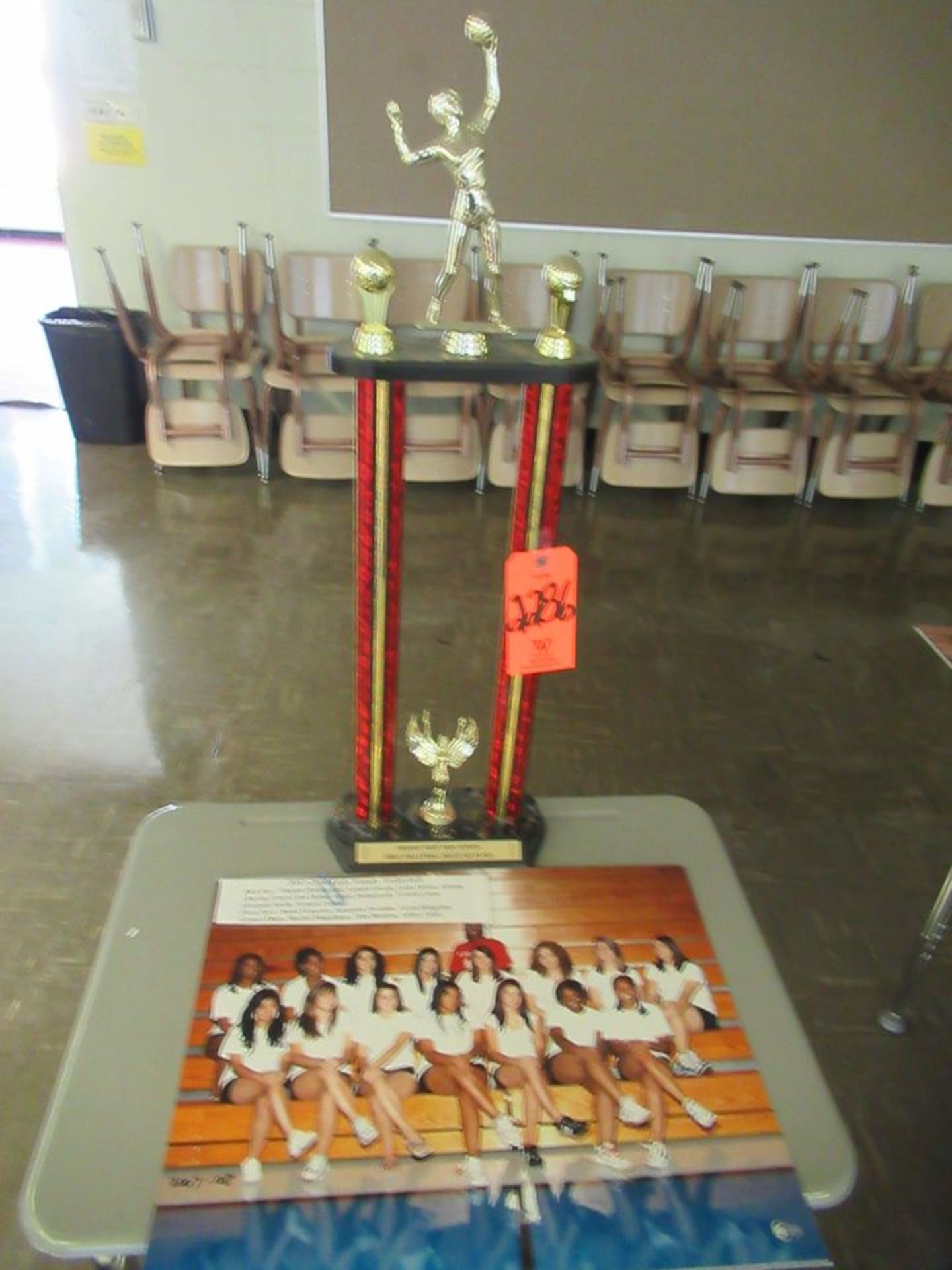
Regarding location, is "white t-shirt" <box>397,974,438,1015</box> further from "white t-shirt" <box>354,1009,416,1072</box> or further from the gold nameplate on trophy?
the gold nameplate on trophy

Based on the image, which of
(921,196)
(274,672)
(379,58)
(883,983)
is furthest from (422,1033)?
(921,196)

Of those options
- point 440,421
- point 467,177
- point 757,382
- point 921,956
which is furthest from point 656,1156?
point 757,382

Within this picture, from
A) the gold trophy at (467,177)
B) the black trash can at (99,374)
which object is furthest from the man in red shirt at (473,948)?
the black trash can at (99,374)

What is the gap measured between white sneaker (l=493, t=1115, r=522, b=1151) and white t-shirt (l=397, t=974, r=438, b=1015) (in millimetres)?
123

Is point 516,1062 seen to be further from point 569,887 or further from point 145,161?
point 145,161

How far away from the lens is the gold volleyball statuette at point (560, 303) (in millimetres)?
865

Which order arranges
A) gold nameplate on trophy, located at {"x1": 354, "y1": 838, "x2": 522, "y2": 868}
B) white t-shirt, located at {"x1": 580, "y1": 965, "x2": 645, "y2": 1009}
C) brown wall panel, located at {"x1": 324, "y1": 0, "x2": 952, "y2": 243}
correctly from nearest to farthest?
white t-shirt, located at {"x1": 580, "y1": 965, "x2": 645, "y2": 1009} < gold nameplate on trophy, located at {"x1": 354, "y1": 838, "x2": 522, "y2": 868} < brown wall panel, located at {"x1": 324, "y1": 0, "x2": 952, "y2": 243}

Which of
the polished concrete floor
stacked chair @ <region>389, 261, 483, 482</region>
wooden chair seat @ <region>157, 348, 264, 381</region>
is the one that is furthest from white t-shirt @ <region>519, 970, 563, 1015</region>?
wooden chair seat @ <region>157, 348, 264, 381</region>

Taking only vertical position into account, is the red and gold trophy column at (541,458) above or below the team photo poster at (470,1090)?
above

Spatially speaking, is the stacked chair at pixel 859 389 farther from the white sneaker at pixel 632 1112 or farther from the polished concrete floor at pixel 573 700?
the white sneaker at pixel 632 1112

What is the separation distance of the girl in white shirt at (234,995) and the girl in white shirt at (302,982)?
22 millimetres

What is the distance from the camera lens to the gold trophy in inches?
34.8

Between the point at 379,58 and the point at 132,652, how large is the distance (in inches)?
92.1

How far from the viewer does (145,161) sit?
3561 millimetres
